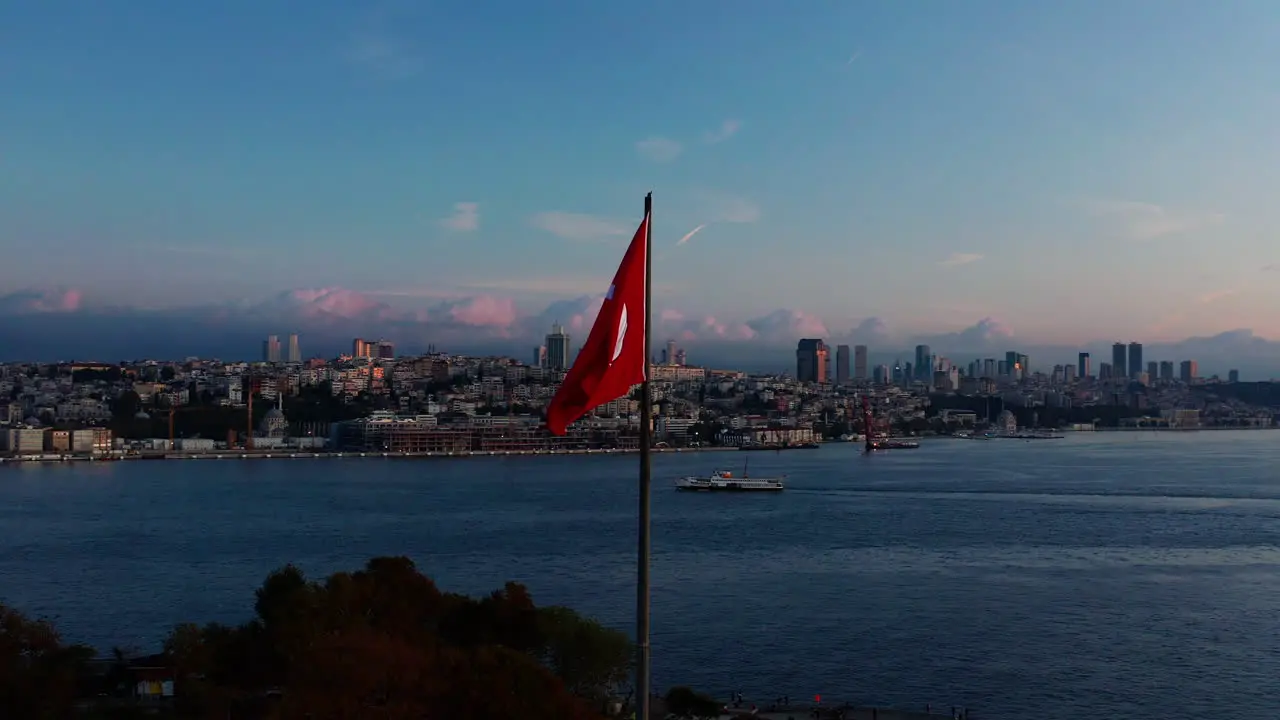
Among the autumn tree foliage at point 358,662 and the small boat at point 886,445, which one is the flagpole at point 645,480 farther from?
the small boat at point 886,445

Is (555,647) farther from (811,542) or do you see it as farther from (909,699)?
(811,542)

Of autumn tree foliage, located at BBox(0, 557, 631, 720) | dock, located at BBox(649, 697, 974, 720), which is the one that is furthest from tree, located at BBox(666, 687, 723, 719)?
autumn tree foliage, located at BBox(0, 557, 631, 720)

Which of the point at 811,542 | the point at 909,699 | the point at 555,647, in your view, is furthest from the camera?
the point at 811,542

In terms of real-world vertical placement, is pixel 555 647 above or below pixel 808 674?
above

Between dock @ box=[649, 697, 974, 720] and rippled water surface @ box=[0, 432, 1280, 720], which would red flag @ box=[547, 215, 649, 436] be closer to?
dock @ box=[649, 697, 974, 720]

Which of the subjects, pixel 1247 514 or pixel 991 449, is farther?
pixel 991 449

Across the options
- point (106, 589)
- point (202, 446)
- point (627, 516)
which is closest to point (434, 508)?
point (627, 516)
